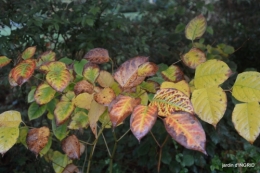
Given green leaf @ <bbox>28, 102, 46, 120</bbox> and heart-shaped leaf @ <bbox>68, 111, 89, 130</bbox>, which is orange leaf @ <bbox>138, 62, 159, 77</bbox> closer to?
heart-shaped leaf @ <bbox>68, 111, 89, 130</bbox>

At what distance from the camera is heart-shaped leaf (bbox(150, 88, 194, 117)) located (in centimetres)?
69

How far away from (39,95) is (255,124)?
23.9 inches

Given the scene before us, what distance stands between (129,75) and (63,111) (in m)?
0.24

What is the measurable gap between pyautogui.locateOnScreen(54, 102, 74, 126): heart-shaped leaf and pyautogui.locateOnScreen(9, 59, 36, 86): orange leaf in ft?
0.44

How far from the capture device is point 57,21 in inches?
71.2

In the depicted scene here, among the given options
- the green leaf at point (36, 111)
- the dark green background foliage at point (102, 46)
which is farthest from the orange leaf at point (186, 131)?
the dark green background foliage at point (102, 46)

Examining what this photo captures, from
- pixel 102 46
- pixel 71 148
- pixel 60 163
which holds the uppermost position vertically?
pixel 71 148

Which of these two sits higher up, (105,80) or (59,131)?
(105,80)

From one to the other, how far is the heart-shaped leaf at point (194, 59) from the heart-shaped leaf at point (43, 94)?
0.43 m

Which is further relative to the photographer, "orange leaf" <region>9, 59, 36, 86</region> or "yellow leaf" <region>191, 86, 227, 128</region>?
"orange leaf" <region>9, 59, 36, 86</region>

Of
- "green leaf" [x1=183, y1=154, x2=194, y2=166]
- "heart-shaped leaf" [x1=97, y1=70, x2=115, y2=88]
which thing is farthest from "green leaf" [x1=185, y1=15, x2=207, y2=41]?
"green leaf" [x1=183, y1=154, x2=194, y2=166]

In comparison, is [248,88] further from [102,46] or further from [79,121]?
[102,46]

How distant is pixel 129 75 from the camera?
80cm

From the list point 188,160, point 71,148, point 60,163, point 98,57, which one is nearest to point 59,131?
point 71,148
